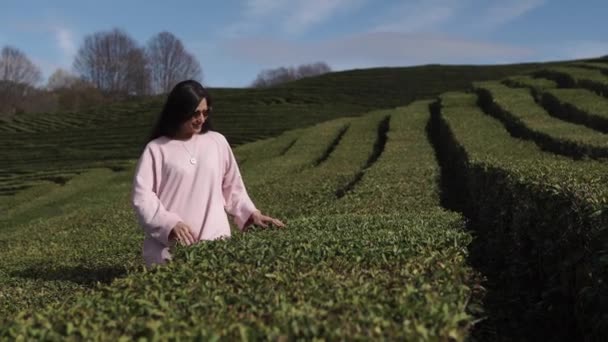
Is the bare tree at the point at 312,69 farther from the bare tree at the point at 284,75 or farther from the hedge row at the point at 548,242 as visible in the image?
the hedge row at the point at 548,242

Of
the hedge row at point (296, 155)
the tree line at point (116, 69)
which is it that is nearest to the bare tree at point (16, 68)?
the tree line at point (116, 69)

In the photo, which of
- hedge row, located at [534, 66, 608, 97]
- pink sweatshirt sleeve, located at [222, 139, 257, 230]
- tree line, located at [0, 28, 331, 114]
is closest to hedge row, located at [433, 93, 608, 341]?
pink sweatshirt sleeve, located at [222, 139, 257, 230]

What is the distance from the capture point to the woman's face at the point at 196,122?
17.0 feet

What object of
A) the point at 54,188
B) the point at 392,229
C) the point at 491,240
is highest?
the point at 392,229

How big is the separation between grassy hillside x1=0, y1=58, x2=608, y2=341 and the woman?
34 centimetres

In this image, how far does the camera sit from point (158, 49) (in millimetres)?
127812

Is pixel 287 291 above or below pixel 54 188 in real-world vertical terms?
above

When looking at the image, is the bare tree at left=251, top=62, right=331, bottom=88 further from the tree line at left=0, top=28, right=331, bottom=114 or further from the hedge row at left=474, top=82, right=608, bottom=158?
the hedge row at left=474, top=82, right=608, bottom=158

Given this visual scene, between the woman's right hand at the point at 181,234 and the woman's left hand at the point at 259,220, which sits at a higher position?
the woman's right hand at the point at 181,234

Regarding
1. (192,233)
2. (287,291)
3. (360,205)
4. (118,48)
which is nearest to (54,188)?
(360,205)

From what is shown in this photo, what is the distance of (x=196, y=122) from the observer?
522cm

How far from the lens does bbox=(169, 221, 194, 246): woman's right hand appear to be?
16.3 ft

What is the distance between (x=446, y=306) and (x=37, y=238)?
12.2 metres

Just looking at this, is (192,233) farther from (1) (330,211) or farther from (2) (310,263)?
(1) (330,211)
